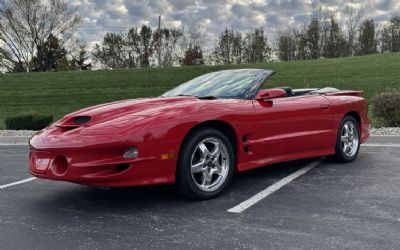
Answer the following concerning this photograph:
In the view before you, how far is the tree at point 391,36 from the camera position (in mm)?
51472

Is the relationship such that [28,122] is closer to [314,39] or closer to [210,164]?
[210,164]

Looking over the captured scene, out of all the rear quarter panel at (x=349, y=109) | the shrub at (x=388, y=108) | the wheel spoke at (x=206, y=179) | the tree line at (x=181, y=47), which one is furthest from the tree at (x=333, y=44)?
the wheel spoke at (x=206, y=179)

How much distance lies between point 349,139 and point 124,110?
10.7 ft

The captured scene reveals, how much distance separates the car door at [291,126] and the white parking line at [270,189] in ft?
1.00

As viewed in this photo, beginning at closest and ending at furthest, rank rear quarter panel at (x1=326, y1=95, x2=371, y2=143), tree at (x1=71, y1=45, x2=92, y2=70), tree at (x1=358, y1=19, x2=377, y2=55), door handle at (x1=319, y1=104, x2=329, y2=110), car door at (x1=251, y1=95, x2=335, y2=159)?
car door at (x1=251, y1=95, x2=335, y2=159), door handle at (x1=319, y1=104, x2=329, y2=110), rear quarter panel at (x1=326, y1=95, x2=371, y2=143), tree at (x1=71, y1=45, x2=92, y2=70), tree at (x1=358, y1=19, x2=377, y2=55)

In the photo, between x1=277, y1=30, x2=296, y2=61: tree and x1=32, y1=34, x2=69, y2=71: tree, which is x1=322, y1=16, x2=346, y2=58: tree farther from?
x1=32, y1=34, x2=69, y2=71: tree

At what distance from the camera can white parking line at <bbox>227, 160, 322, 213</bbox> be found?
4195 millimetres

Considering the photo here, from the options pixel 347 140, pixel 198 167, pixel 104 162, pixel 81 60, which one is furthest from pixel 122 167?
pixel 81 60

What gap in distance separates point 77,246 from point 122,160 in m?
0.82

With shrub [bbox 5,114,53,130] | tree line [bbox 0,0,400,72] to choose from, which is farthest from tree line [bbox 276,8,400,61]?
shrub [bbox 5,114,53,130]

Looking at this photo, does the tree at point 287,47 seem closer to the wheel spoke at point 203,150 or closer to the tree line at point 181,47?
the tree line at point 181,47

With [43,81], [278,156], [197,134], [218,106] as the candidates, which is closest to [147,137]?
[197,134]

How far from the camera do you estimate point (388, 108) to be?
9.71 metres

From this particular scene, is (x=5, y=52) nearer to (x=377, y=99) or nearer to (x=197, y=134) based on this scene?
(x=377, y=99)
